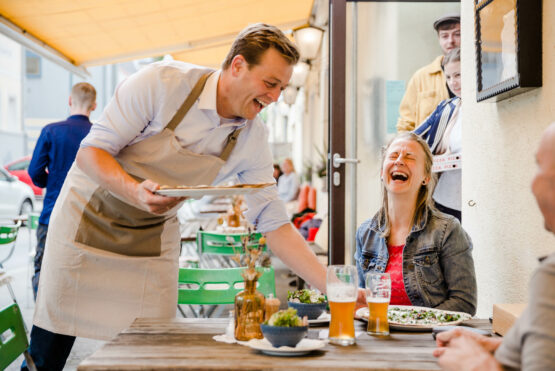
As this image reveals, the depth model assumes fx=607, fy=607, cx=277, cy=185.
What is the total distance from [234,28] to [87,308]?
19.3ft

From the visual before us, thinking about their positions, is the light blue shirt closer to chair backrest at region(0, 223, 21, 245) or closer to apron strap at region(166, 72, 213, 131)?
apron strap at region(166, 72, 213, 131)

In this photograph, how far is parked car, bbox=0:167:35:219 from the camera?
9.42 metres

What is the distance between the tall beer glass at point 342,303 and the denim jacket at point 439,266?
73 centimetres

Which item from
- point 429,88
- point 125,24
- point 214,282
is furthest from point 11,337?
point 125,24

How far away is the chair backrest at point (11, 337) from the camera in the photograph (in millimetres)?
1636

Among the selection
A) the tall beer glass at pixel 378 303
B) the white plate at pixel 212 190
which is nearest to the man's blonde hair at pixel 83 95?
the white plate at pixel 212 190

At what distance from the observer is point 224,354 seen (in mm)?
1347

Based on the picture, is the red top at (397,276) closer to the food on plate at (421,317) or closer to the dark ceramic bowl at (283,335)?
the food on plate at (421,317)

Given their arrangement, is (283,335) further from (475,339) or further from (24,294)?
(24,294)

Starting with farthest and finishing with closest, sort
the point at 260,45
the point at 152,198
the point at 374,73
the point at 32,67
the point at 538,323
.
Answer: the point at 32,67 → the point at 374,73 → the point at 260,45 → the point at 152,198 → the point at 538,323

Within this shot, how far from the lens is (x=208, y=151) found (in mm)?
2057

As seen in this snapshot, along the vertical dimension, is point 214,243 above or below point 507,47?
below

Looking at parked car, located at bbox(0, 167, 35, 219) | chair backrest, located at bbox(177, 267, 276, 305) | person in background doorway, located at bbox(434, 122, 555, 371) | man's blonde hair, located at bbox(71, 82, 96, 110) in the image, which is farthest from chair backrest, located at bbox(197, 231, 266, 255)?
parked car, located at bbox(0, 167, 35, 219)

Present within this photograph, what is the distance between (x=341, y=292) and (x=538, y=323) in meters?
0.62
